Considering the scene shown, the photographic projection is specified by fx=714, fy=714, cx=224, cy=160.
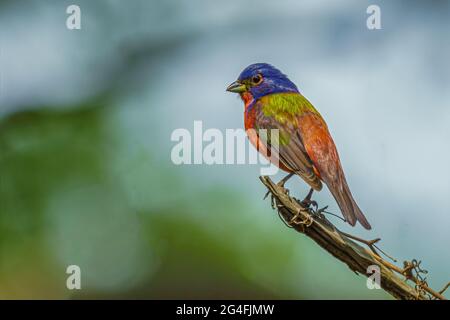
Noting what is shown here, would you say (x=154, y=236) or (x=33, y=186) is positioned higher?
(x=33, y=186)

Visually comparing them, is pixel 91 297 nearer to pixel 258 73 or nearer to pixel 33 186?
pixel 33 186

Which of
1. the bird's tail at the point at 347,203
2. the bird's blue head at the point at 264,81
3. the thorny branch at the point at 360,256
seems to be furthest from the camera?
the bird's blue head at the point at 264,81

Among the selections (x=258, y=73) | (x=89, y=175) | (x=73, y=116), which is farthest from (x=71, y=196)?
(x=258, y=73)

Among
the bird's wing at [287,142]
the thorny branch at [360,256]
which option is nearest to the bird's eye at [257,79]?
A: the bird's wing at [287,142]

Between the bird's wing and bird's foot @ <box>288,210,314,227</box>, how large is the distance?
769mm

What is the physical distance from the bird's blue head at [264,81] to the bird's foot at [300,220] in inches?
75.5

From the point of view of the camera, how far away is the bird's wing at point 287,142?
5.17 metres

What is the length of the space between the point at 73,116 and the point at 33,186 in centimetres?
72

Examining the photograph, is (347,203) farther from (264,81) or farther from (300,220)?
(264,81)

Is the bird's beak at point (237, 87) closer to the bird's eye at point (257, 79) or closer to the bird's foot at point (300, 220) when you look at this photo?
the bird's eye at point (257, 79)

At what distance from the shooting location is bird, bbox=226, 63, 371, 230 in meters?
5.12

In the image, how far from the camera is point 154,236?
6012 mm

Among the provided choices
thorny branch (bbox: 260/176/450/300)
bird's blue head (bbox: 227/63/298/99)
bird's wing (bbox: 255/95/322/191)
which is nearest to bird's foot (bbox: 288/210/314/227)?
thorny branch (bbox: 260/176/450/300)
